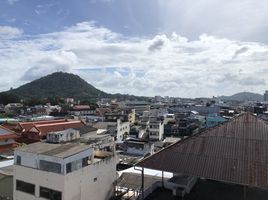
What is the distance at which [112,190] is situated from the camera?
1009 inches

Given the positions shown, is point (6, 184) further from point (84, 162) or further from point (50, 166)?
point (84, 162)

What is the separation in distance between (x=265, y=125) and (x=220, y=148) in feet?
11.5

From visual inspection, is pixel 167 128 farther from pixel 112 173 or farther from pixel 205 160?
pixel 205 160

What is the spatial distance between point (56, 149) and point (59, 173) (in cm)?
289

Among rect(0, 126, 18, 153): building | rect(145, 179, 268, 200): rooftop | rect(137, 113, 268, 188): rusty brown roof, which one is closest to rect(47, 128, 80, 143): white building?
rect(145, 179, 268, 200): rooftop

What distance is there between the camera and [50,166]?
2091 cm

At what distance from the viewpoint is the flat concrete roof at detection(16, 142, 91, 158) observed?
21.2m

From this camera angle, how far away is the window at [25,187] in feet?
72.7

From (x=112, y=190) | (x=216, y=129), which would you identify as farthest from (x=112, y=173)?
(x=216, y=129)

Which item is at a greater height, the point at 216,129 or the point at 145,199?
the point at 216,129

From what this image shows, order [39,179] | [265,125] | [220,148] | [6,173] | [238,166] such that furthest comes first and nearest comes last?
[6,173] → [39,179] → [265,125] → [220,148] → [238,166]

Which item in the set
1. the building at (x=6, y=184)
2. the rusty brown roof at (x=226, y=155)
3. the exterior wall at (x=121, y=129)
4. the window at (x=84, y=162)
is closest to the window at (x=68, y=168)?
the window at (x=84, y=162)

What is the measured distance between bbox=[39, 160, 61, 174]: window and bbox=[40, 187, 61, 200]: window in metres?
1.44

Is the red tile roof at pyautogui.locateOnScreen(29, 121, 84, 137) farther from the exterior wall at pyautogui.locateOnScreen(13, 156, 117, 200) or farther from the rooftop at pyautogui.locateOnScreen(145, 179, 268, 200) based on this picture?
the rooftop at pyautogui.locateOnScreen(145, 179, 268, 200)
